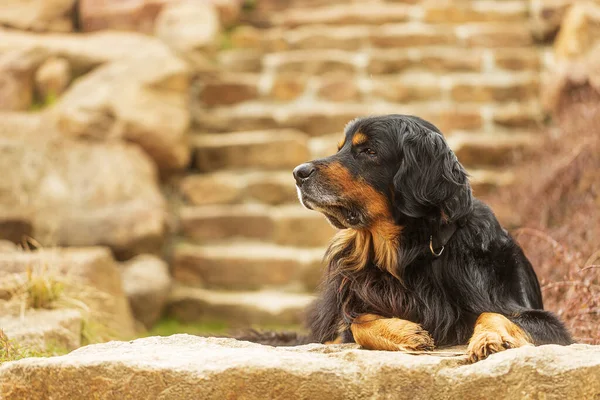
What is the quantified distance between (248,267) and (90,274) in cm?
167

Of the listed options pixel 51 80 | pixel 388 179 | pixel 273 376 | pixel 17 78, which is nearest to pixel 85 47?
pixel 51 80

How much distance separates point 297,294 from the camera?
5918mm

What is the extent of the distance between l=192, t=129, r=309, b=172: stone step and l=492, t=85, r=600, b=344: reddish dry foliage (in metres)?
1.97

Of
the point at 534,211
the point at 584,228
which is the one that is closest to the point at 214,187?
the point at 534,211

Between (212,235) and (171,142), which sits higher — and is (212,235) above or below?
below

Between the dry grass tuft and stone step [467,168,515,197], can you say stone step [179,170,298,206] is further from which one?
the dry grass tuft

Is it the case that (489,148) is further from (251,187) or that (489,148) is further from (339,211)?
(339,211)

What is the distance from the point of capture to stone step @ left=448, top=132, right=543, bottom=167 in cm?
663

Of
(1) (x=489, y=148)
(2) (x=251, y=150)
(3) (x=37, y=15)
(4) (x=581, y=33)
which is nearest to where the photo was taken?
(1) (x=489, y=148)

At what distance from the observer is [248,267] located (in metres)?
6.02

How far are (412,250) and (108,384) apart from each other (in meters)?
1.29

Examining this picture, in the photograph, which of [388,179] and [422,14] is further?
[422,14]

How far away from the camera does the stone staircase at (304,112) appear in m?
6.04

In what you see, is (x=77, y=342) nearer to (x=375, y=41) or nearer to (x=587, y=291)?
(x=587, y=291)
